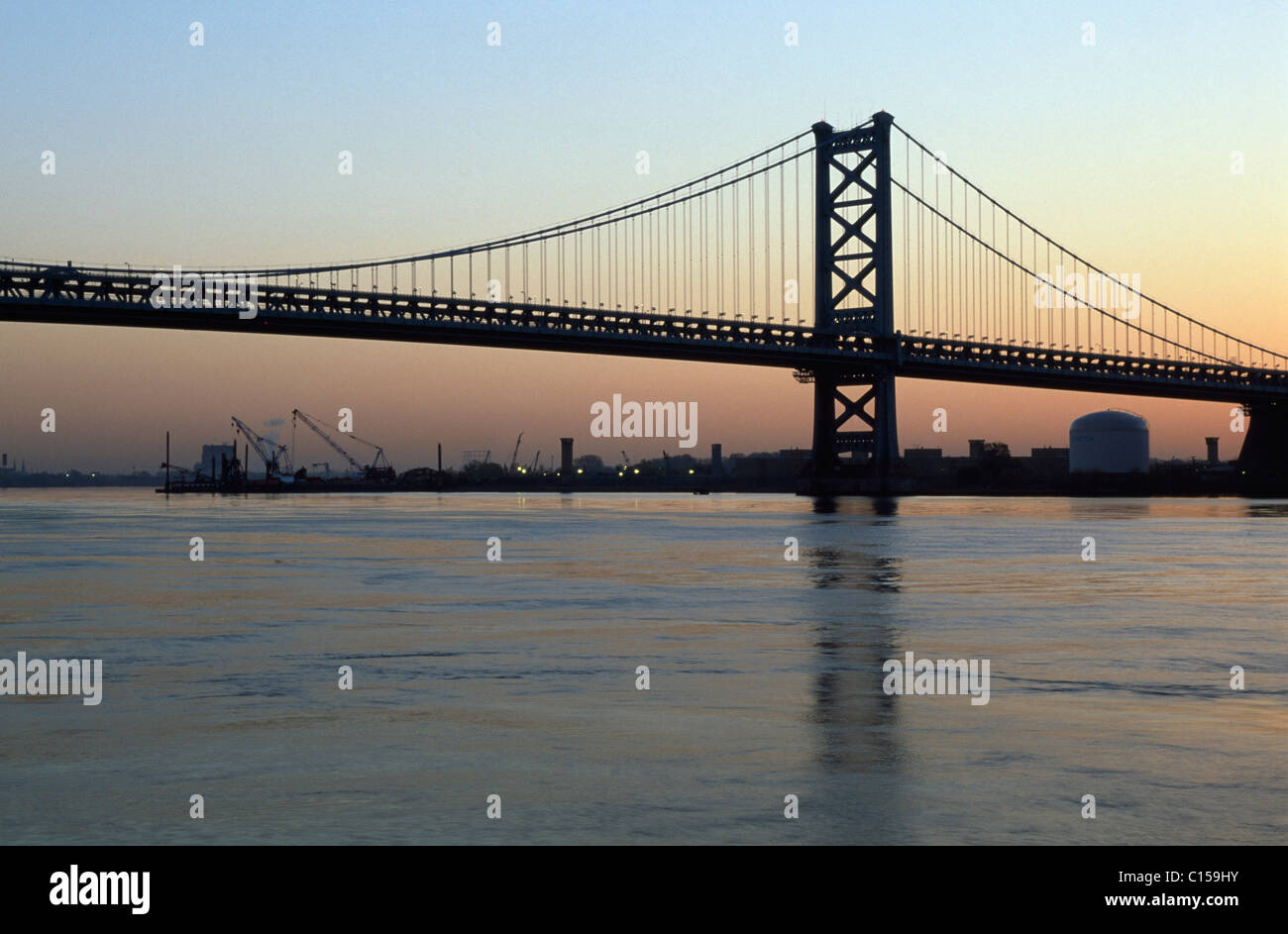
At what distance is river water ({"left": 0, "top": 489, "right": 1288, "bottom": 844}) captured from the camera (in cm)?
779

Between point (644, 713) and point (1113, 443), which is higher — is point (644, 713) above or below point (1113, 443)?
below

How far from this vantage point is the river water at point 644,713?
779 cm

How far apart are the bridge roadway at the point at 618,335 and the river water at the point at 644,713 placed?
63.6 metres

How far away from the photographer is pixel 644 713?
37.1ft

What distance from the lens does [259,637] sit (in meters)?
16.8

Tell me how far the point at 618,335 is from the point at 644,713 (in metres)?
86.0

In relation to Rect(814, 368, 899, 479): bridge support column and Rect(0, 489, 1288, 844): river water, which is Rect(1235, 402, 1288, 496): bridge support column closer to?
Rect(814, 368, 899, 479): bridge support column

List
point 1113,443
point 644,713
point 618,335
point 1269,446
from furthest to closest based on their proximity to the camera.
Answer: point 1113,443 → point 1269,446 → point 618,335 → point 644,713

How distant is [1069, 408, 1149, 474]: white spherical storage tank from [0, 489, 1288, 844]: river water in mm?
136996

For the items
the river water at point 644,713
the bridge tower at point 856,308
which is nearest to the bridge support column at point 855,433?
the bridge tower at point 856,308

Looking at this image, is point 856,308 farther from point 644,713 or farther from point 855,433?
point 644,713

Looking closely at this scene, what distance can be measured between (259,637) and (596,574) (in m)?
12.3

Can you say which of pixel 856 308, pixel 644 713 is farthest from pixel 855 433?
pixel 644 713
